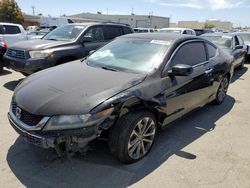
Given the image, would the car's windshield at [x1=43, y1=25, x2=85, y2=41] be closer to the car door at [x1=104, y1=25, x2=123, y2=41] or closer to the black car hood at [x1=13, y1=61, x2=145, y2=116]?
→ the car door at [x1=104, y1=25, x2=123, y2=41]

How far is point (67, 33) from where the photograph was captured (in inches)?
300

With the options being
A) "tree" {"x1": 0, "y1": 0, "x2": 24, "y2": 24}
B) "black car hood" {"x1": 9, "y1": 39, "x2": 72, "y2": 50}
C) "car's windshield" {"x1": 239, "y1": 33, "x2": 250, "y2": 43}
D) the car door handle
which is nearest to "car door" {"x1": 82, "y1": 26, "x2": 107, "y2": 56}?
"black car hood" {"x1": 9, "y1": 39, "x2": 72, "y2": 50}

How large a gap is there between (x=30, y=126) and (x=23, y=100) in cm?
40

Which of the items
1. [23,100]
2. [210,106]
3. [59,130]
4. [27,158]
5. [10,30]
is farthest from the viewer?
[10,30]

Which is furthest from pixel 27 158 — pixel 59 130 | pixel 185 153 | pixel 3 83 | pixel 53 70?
pixel 3 83

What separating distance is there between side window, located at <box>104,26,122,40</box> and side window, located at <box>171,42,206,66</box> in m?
3.74

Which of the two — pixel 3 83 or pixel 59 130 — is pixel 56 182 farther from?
pixel 3 83

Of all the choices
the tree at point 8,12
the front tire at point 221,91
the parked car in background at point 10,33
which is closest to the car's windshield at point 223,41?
the front tire at point 221,91

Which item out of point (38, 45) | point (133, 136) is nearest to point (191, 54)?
point (133, 136)

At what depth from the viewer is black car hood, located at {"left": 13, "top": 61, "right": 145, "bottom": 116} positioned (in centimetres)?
298

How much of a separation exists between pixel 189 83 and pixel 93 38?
4197 mm

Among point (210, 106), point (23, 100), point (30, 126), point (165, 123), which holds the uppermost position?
point (23, 100)

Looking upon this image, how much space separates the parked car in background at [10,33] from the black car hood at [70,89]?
8347 mm

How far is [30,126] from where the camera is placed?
3.03 metres
